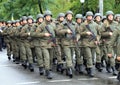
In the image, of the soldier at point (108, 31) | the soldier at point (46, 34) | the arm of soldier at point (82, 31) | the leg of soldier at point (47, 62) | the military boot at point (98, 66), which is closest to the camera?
the leg of soldier at point (47, 62)

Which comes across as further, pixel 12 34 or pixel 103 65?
pixel 12 34

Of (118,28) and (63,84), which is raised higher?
(118,28)

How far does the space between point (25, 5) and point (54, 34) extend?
84.3ft

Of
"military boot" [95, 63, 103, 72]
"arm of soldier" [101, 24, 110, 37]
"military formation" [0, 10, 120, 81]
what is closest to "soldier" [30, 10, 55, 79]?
"military formation" [0, 10, 120, 81]

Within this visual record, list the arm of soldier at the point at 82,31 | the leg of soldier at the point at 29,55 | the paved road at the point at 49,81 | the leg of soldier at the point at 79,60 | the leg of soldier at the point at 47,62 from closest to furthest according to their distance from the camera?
the paved road at the point at 49,81, the leg of soldier at the point at 47,62, the arm of soldier at the point at 82,31, the leg of soldier at the point at 79,60, the leg of soldier at the point at 29,55

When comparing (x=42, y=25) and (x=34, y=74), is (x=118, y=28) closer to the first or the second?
(x=42, y=25)

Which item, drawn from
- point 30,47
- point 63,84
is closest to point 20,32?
point 30,47

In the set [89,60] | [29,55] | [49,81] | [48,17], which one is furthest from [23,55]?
[49,81]

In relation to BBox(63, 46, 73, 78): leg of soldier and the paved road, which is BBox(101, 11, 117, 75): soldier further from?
BBox(63, 46, 73, 78): leg of soldier

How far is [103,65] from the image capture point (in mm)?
15594

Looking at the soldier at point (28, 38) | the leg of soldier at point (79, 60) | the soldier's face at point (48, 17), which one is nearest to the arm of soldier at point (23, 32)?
the soldier at point (28, 38)

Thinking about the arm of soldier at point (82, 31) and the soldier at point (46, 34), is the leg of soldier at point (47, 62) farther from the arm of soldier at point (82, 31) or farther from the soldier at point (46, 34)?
the arm of soldier at point (82, 31)

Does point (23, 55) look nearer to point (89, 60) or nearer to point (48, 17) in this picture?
point (48, 17)

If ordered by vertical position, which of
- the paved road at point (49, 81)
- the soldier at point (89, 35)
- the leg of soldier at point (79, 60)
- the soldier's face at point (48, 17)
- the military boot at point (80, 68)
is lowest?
the paved road at point (49, 81)
